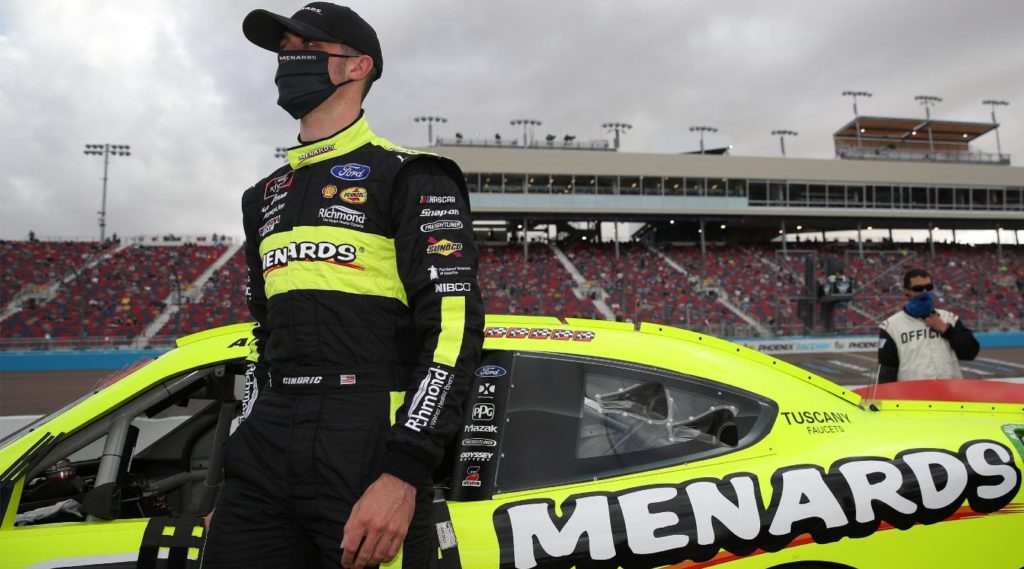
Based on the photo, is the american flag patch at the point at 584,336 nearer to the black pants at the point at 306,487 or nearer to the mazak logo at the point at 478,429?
the mazak logo at the point at 478,429

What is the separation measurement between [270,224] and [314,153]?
0.71ft

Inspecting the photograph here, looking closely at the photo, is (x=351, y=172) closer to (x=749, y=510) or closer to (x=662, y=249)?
(x=749, y=510)

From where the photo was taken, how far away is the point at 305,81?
56.6 inches

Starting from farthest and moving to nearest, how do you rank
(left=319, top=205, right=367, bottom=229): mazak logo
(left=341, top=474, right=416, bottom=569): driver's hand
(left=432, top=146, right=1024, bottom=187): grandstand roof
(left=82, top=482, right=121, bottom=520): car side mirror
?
(left=432, top=146, right=1024, bottom=187): grandstand roof < (left=82, top=482, right=121, bottom=520): car side mirror < (left=319, top=205, right=367, bottom=229): mazak logo < (left=341, top=474, right=416, bottom=569): driver's hand

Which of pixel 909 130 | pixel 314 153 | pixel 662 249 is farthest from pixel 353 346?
pixel 909 130

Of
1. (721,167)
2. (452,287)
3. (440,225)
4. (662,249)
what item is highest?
(721,167)

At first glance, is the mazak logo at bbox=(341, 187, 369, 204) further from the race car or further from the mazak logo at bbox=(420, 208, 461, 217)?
the race car

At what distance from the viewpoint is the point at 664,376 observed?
76.6 inches

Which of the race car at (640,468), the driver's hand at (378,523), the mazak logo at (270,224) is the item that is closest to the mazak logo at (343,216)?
the mazak logo at (270,224)

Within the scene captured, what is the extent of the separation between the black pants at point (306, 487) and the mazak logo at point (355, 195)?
0.45 metres

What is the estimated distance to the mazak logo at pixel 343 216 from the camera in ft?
4.35

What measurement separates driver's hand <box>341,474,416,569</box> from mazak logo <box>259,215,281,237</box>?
70 cm

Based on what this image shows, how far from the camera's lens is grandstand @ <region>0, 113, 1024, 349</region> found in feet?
73.4

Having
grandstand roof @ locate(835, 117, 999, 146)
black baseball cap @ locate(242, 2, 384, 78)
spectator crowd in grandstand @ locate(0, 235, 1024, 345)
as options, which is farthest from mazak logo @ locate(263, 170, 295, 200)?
grandstand roof @ locate(835, 117, 999, 146)
